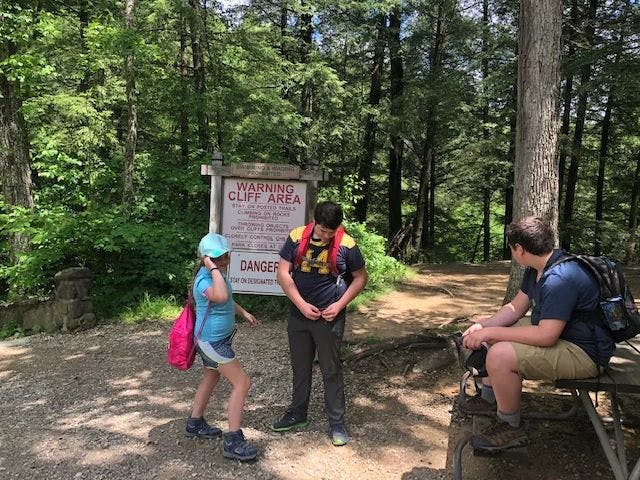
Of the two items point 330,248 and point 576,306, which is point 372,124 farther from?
point 576,306

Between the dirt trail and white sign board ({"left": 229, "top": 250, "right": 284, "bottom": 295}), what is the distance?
2.22 ft

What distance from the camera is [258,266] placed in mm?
5855

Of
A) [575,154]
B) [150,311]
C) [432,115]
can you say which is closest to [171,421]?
[150,311]

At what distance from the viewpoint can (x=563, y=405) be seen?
3846mm

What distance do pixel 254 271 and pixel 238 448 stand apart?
9.36 ft

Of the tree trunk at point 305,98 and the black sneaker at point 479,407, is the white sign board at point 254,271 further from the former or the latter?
the tree trunk at point 305,98

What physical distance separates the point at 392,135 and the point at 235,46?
5.80m

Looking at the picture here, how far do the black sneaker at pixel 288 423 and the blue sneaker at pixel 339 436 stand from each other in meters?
0.28

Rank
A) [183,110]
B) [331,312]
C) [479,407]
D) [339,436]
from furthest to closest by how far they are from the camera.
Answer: [183,110] → [339,436] → [331,312] → [479,407]

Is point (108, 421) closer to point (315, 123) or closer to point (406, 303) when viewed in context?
point (406, 303)

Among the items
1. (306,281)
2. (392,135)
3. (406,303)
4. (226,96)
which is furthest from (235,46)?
(306,281)

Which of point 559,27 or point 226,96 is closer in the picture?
point 559,27

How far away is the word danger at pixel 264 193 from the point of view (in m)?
5.70

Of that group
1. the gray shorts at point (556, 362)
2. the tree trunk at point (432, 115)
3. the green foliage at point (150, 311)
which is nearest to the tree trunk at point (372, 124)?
the tree trunk at point (432, 115)
